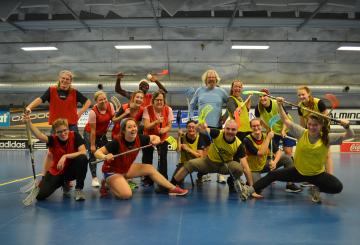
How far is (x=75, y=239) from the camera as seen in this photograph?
2820 mm

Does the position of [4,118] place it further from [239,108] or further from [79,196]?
[239,108]

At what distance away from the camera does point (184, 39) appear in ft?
43.8

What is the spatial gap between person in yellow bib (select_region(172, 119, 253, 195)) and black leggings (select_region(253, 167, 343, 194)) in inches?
10.7

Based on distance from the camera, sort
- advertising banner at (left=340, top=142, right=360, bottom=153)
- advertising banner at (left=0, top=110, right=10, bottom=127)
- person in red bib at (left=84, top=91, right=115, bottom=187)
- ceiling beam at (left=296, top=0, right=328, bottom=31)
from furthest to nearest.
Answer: advertising banner at (left=0, top=110, right=10, bottom=127) → advertising banner at (left=340, top=142, right=360, bottom=153) → ceiling beam at (left=296, top=0, right=328, bottom=31) → person in red bib at (left=84, top=91, right=115, bottom=187)

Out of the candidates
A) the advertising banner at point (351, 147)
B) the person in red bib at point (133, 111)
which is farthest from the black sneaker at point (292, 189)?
the advertising banner at point (351, 147)

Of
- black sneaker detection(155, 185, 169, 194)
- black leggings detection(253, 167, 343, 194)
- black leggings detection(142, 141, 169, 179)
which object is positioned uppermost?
black leggings detection(142, 141, 169, 179)

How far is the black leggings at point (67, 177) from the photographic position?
4.31 m

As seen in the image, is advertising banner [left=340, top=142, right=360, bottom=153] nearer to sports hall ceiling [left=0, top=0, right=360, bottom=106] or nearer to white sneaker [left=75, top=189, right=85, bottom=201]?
sports hall ceiling [left=0, top=0, right=360, bottom=106]

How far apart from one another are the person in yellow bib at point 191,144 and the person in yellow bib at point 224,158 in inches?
18.1

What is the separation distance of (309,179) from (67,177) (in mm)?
3086

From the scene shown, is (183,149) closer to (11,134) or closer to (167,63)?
(167,63)

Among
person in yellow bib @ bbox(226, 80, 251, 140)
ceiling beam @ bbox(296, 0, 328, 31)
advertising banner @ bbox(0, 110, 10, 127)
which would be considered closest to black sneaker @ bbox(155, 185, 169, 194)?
person in yellow bib @ bbox(226, 80, 251, 140)

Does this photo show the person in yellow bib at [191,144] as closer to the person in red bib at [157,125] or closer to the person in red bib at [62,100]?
the person in red bib at [157,125]

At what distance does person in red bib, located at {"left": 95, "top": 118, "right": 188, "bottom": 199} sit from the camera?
14.5 ft
